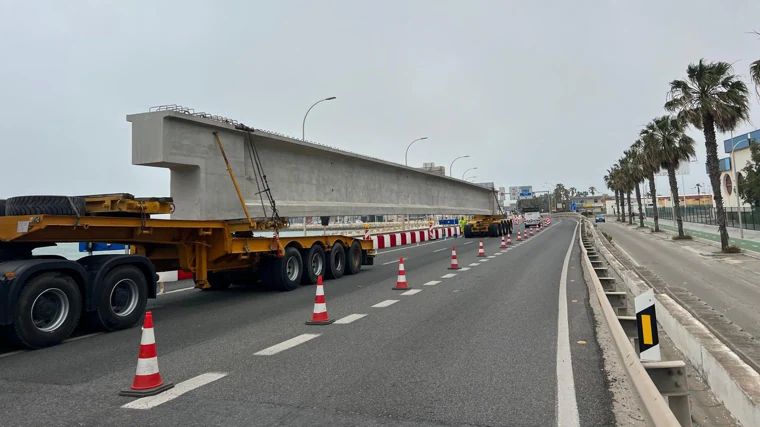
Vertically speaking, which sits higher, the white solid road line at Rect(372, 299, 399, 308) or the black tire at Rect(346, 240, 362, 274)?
the black tire at Rect(346, 240, 362, 274)

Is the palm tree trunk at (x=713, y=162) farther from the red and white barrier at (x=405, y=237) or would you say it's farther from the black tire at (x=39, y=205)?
the black tire at (x=39, y=205)

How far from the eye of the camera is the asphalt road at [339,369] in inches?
176

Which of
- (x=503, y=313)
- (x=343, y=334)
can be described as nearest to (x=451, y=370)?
(x=343, y=334)

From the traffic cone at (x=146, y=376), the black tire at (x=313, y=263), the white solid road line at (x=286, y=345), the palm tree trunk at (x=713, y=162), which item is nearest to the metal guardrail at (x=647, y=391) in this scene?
the white solid road line at (x=286, y=345)

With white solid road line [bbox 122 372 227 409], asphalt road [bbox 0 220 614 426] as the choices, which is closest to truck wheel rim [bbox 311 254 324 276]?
asphalt road [bbox 0 220 614 426]

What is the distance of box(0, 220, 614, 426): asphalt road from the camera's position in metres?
4.48

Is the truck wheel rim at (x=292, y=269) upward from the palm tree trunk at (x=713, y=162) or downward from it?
downward

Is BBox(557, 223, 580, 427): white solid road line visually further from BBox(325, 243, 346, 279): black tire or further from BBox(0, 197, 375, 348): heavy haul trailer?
BBox(325, 243, 346, 279): black tire

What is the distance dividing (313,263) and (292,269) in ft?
3.73

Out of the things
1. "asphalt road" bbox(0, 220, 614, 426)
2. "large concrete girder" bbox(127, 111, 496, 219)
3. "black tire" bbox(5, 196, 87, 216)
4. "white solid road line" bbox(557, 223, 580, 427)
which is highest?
"large concrete girder" bbox(127, 111, 496, 219)

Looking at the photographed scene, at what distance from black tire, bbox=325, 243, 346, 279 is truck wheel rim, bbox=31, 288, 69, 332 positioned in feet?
26.7

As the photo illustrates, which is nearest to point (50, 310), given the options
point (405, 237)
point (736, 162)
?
point (405, 237)

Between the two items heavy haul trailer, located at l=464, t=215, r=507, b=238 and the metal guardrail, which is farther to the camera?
heavy haul trailer, located at l=464, t=215, r=507, b=238

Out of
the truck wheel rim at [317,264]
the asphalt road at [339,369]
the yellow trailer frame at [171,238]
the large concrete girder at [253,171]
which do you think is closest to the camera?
the asphalt road at [339,369]
